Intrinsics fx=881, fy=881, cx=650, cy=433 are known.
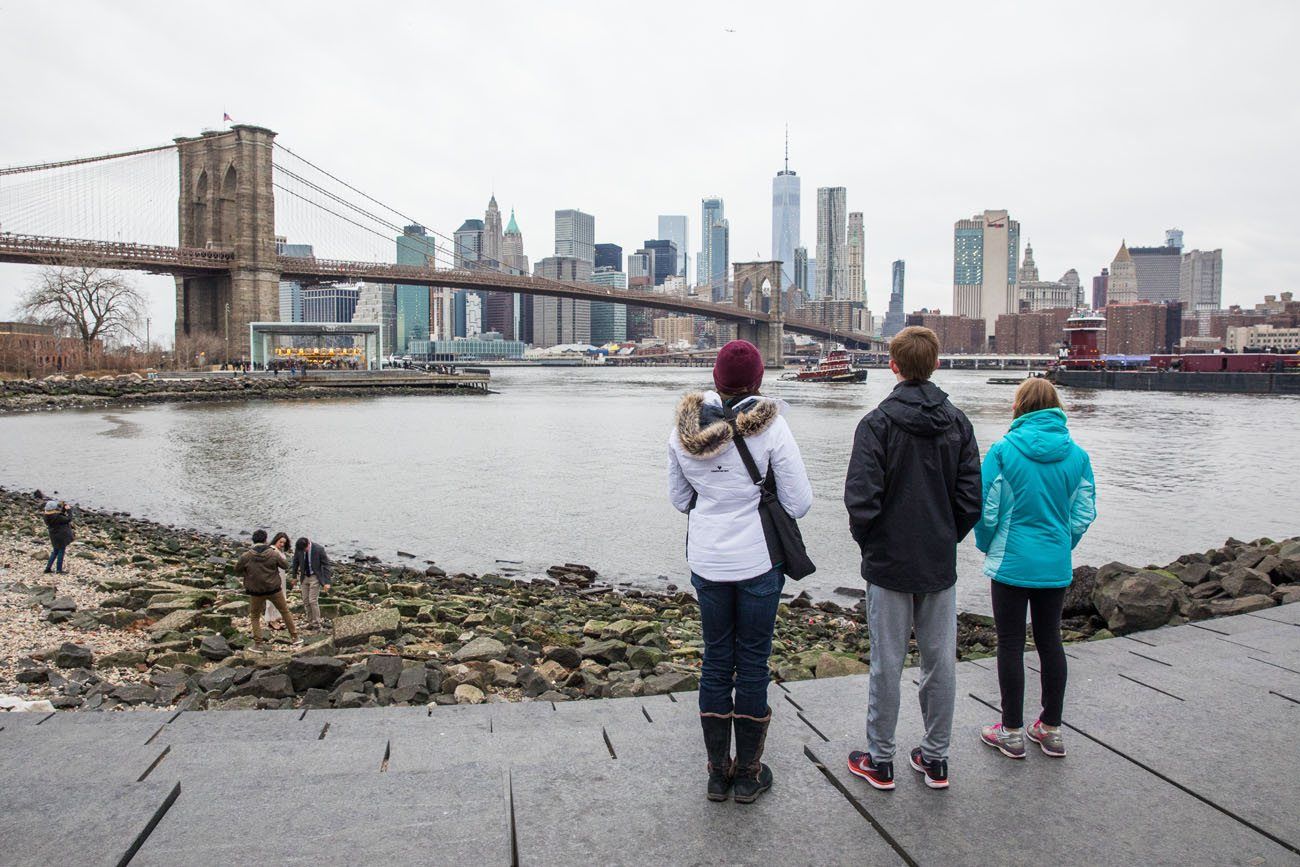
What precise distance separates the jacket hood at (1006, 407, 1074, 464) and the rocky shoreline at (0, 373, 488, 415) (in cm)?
4585

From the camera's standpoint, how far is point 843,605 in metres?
10.0

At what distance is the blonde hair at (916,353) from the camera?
10.6ft

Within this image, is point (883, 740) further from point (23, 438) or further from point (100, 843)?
point (23, 438)

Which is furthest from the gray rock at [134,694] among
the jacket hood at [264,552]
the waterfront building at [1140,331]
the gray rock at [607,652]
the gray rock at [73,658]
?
the waterfront building at [1140,331]

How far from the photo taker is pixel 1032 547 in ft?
11.3

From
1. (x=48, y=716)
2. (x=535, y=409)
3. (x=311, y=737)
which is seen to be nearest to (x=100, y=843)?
(x=311, y=737)

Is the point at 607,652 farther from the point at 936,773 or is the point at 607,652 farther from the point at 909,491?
the point at 909,491

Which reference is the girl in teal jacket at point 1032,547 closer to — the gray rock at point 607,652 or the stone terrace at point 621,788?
the stone terrace at point 621,788

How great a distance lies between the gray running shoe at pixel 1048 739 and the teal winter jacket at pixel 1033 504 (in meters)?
0.58

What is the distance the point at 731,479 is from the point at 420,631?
16.3 ft

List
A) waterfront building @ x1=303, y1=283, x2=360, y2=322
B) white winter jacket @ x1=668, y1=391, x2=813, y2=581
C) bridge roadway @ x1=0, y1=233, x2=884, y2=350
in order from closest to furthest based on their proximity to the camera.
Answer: white winter jacket @ x1=668, y1=391, x2=813, y2=581 < bridge roadway @ x1=0, y1=233, x2=884, y2=350 < waterfront building @ x1=303, y1=283, x2=360, y2=322

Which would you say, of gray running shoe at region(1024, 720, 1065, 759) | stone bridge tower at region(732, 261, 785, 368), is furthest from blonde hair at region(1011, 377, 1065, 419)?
stone bridge tower at region(732, 261, 785, 368)

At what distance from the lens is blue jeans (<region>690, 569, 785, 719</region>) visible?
3.04 m

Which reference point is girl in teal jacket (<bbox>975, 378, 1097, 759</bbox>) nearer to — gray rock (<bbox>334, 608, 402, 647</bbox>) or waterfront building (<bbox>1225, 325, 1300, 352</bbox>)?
gray rock (<bbox>334, 608, 402, 647</bbox>)
